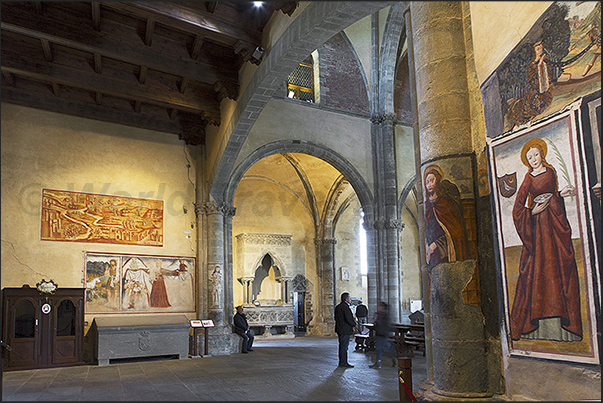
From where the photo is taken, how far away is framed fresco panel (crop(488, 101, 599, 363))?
3.65 meters

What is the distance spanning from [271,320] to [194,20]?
11.5 metres

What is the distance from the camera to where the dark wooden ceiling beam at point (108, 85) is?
10.5 metres

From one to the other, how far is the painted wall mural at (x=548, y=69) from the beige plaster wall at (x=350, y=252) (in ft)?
53.0

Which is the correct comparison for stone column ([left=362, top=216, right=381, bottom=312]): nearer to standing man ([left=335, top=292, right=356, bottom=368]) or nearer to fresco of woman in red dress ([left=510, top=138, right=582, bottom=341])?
standing man ([left=335, top=292, right=356, bottom=368])

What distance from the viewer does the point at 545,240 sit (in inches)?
155

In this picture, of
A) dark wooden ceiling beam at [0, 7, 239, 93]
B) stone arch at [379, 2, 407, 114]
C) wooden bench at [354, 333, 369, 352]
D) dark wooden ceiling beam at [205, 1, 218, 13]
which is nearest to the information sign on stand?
wooden bench at [354, 333, 369, 352]

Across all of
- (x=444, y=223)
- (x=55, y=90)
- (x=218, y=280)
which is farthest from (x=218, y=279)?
(x=444, y=223)

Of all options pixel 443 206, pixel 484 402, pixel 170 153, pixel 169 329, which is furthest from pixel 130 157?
pixel 484 402

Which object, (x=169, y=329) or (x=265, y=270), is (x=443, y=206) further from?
(x=265, y=270)

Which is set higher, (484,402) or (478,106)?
(478,106)

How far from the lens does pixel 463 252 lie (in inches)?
182

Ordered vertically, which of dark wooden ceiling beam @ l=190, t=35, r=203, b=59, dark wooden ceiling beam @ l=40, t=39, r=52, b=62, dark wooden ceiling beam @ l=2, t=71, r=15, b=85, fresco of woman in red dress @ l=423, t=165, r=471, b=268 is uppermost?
dark wooden ceiling beam @ l=190, t=35, r=203, b=59

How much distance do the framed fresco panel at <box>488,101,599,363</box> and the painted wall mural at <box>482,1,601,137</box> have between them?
0.14 metres

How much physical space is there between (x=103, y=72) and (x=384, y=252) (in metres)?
8.74
